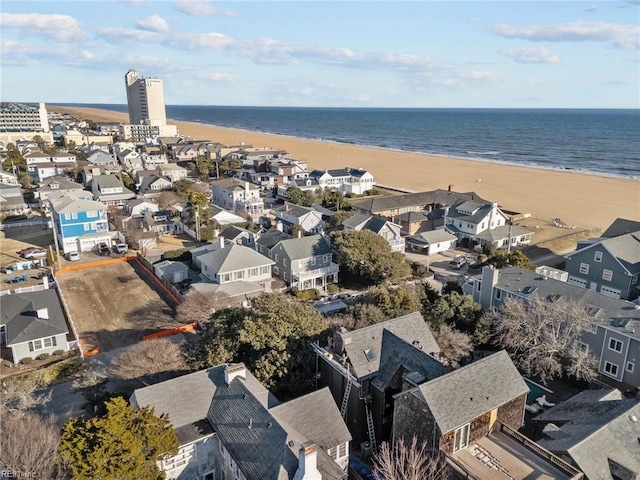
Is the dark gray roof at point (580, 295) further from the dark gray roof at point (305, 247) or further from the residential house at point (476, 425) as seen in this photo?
the dark gray roof at point (305, 247)

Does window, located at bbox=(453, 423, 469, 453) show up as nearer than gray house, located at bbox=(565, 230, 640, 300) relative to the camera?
Yes

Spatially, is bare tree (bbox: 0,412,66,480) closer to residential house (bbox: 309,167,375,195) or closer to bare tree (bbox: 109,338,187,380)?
bare tree (bbox: 109,338,187,380)

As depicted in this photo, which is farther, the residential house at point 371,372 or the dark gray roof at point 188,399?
the residential house at point 371,372

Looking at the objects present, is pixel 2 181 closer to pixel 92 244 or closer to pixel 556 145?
pixel 92 244

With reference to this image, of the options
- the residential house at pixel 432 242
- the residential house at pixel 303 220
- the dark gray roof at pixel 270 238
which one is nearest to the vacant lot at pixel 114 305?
the dark gray roof at pixel 270 238

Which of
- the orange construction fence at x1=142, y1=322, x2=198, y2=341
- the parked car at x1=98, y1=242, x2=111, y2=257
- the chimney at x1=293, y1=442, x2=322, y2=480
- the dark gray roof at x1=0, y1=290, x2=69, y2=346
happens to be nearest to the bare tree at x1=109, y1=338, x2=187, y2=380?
the orange construction fence at x1=142, y1=322, x2=198, y2=341

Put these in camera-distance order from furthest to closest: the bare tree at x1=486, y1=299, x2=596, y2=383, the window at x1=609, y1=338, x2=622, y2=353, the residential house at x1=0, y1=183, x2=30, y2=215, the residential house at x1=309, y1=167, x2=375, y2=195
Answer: the residential house at x1=309, y1=167, x2=375, y2=195
the residential house at x1=0, y1=183, x2=30, y2=215
the bare tree at x1=486, y1=299, x2=596, y2=383
the window at x1=609, y1=338, x2=622, y2=353

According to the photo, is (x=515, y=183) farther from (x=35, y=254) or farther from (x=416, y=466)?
(x=416, y=466)
